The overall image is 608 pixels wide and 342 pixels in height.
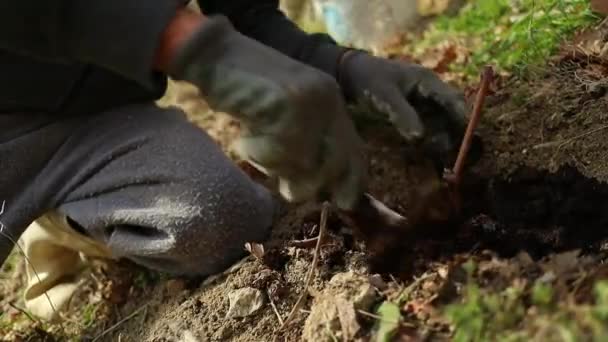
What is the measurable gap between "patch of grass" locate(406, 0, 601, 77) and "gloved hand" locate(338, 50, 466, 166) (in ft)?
1.21

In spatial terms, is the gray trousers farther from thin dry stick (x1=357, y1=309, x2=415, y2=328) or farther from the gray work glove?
thin dry stick (x1=357, y1=309, x2=415, y2=328)

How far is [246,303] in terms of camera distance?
1.41 metres

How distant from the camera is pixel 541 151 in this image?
159 cm

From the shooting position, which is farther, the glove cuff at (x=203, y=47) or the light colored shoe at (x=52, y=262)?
the light colored shoe at (x=52, y=262)

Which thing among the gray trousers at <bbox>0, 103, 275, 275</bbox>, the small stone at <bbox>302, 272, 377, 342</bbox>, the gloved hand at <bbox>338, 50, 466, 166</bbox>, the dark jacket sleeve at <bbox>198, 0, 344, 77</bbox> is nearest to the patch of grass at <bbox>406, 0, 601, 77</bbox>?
the gloved hand at <bbox>338, 50, 466, 166</bbox>

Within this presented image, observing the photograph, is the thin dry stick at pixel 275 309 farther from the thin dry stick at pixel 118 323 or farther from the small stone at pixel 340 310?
the thin dry stick at pixel 118 323

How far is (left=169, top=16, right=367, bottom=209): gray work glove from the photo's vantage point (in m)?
1.15

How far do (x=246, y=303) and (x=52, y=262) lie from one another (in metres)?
0.67

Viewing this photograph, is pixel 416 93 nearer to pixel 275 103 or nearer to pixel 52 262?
pixel 275 103

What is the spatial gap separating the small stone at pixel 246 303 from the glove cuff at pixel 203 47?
0.44m

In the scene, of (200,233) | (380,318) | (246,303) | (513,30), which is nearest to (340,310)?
(380,318)

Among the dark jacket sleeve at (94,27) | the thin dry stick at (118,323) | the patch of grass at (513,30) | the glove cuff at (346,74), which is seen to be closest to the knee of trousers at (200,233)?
the thin dry stick at (118,323)

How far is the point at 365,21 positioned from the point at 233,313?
1.38m

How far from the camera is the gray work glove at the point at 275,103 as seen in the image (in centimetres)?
115
